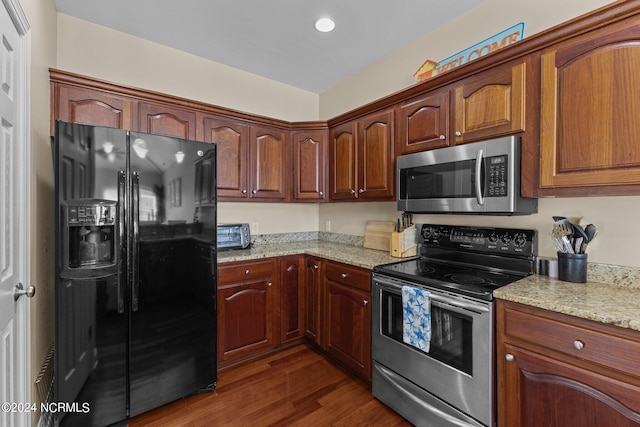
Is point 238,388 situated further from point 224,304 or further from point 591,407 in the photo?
point 591,407

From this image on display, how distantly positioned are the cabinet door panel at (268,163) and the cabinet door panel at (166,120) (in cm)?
54

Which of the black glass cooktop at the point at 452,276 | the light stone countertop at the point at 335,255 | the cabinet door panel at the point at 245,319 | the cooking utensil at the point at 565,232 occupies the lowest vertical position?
the cabinet door panel at the point at 245,319

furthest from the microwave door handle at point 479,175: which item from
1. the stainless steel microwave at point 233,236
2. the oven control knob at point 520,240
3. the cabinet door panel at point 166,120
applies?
the cabinet door panel at point 166,120

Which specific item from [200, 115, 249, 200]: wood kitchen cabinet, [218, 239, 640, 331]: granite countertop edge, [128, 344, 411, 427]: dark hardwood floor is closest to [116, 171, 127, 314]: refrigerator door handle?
[128, 344, 411, 427]: dark hardwood floor

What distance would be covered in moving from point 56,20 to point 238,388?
3006mm

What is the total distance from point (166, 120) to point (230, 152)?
0.55 meters

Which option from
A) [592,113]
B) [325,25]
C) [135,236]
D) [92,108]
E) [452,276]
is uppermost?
[325,25]

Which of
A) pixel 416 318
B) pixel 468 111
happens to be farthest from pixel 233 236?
pixel 468 111

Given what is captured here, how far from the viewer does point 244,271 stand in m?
Result: 2.34

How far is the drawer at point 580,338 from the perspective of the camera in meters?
1.06

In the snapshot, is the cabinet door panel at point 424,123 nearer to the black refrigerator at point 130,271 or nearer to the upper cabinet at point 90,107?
the black refrigerator at point 130,271

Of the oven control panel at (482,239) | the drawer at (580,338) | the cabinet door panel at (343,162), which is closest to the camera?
the drawer at (580,338)

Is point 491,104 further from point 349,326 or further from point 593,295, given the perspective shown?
point 349,326

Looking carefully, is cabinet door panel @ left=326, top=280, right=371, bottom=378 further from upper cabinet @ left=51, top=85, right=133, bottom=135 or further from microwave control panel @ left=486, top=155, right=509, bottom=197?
upper cabinet @ left=51, top=85, right=133, bottom=135
